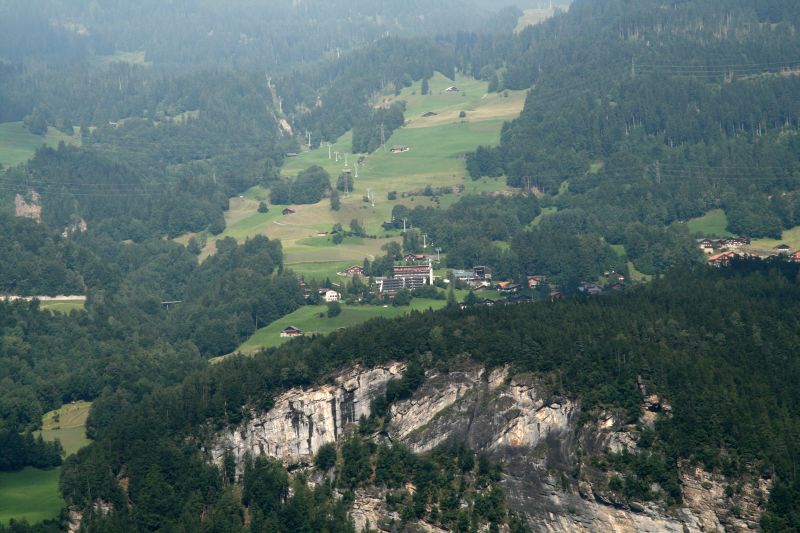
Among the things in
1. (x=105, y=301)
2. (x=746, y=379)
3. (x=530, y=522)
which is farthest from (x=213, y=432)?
(x=105, y=301)

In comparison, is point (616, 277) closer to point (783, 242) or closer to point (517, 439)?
point (783, 242)

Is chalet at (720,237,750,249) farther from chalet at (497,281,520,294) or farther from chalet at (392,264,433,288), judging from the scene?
chalet at (392,264,433,288)

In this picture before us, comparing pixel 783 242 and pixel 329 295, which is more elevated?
pixel 329 295

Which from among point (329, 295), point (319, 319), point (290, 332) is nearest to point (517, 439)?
point (290, 332)

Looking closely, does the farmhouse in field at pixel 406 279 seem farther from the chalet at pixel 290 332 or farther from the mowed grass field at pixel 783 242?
→ the mowed grass field at pixel 783 242

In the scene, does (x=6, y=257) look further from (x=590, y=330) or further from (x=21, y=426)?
(x=590, y=330)

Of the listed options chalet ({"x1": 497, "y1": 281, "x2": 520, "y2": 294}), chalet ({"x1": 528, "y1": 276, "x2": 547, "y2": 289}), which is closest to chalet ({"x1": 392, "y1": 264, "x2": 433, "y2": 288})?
chalet ({"x1": 497, "y1": 281, "x2": 520, "y2": 294})

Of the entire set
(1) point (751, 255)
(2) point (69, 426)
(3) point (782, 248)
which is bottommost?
(3) point (782, 248)
